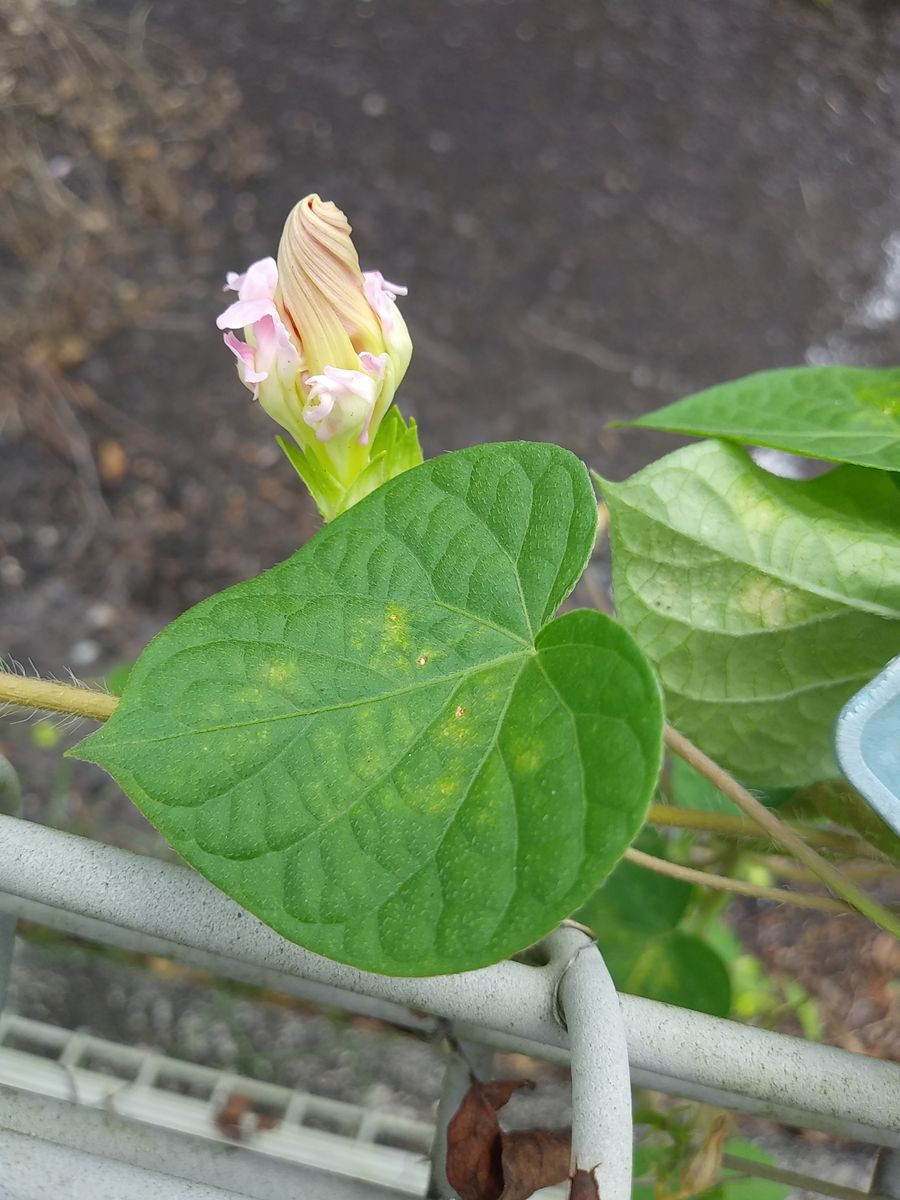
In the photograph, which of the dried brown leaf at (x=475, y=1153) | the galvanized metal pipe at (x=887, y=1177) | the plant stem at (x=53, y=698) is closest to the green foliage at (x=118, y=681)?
the plant stem at (x=53, y=698)

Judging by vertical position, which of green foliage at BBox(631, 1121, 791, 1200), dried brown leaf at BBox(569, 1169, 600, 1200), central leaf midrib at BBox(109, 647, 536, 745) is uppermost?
central leaf midrib at BBox(109, 647, 536, 745)

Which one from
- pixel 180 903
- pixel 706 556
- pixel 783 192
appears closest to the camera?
pixel 180 903

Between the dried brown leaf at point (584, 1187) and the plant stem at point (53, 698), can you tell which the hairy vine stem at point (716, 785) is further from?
the dried brown leaf at point (584, 1187)

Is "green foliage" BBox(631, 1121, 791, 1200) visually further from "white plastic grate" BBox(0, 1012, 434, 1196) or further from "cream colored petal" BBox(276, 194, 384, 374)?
"cream colored petal" BBox(276, 194, 384, 374)

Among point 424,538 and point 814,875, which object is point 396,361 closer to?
point 424,538

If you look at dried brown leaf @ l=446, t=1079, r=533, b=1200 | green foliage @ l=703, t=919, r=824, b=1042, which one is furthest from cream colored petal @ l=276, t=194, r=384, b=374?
green foliage @ l=703, t=919, r=824, b=1042

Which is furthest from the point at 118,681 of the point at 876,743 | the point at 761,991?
the point at 761,991

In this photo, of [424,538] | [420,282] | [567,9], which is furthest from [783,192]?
[424,538]
